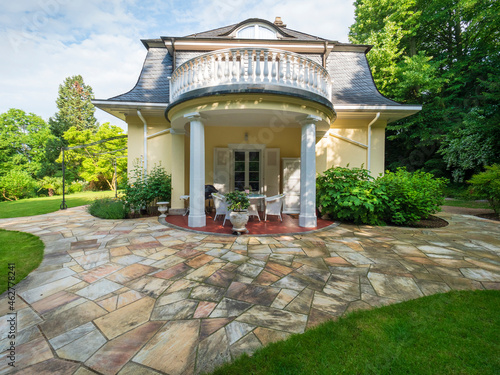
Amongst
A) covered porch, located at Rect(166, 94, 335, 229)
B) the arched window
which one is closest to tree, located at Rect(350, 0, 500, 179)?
the arched window

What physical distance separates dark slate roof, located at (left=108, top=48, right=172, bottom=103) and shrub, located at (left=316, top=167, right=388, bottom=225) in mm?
5718

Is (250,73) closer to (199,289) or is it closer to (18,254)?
(199,289)

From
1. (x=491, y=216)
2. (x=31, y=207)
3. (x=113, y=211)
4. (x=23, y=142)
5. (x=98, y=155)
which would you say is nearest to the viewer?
(x=113, y=211)

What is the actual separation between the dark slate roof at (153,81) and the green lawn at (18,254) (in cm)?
439

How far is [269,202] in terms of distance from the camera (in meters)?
5.89

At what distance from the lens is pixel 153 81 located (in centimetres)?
745

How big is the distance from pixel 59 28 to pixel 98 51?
1511 mm

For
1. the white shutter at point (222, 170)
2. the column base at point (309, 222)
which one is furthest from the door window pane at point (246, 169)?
the column base at point (309, 222)

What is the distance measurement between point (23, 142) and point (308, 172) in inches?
1255

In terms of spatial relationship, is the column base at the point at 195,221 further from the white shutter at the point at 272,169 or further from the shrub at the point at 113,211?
the white shutter at the point at 272,169

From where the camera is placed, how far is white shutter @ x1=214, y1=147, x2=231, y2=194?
25.3 ft

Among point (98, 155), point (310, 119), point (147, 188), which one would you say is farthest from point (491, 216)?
point (98, 155)

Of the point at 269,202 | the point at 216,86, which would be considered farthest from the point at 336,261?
the point at 216,86

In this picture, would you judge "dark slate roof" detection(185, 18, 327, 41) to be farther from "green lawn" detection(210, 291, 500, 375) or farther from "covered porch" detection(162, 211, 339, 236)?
"green lawn" detection(210, 291, 500, 375)
